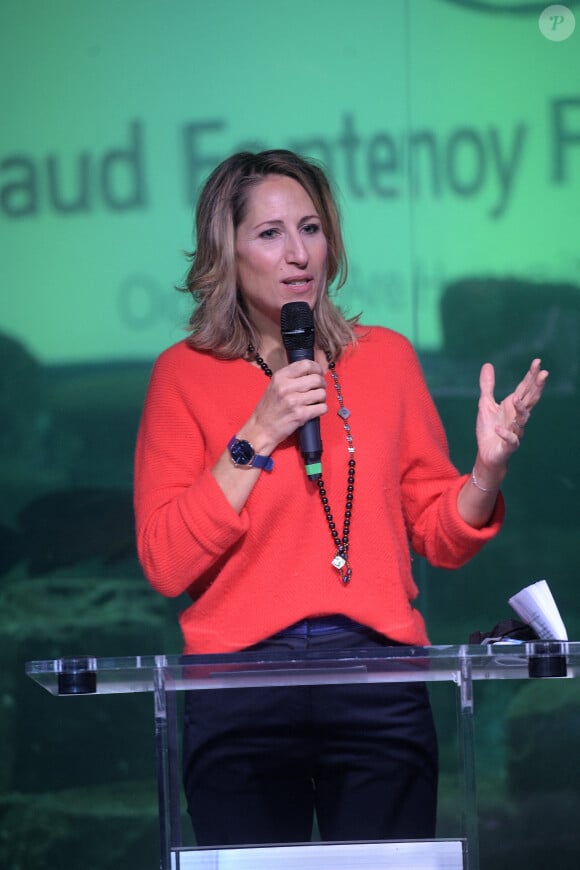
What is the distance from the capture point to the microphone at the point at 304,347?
86.5 inches

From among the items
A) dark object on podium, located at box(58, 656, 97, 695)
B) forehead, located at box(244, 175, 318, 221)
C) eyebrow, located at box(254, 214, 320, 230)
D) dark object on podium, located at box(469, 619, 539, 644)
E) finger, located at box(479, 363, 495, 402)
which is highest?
forehead, located at box(244, 175, 318, 221)

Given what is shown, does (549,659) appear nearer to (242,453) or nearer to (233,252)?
(242,453)

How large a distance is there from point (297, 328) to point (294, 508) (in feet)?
1.06

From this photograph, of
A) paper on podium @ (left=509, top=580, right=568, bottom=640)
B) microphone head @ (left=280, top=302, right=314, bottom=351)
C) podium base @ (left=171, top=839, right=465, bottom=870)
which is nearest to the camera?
podium base @ (left=171, top=839, right=465, bottom=870)

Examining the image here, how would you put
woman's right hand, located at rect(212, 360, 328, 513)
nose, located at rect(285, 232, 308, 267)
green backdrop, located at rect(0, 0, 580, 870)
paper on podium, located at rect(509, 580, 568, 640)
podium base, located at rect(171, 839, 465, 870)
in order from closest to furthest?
1. podium base, located at rect(171, 839, 465, 870)
2. paper on podium, located at rect(509, 580, 568, 640)
3. woman's right hand, located at rect(212, 360, 328, 513)
4. nose, located at rect(285, 232, 308, 267)
5. green backdrop, located at rect(0, 0, 580, 870)

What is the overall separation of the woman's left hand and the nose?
1.41 ft

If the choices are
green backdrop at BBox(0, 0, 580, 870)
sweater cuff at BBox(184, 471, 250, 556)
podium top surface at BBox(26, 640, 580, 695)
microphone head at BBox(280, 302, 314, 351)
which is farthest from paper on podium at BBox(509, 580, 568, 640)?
green backdrop at BBox(0, 0, 580, 870)

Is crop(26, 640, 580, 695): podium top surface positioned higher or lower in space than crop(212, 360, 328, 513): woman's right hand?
lower

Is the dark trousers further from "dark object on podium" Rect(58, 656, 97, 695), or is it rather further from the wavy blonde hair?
the wavy blonde hair

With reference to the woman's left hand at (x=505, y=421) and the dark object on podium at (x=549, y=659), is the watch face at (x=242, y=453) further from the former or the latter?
the dark object on podium at (x=549, y=659)

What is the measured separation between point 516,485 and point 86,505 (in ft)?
4.44

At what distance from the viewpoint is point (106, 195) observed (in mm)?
3951

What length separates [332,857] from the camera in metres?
1.78

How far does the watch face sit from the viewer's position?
217 cm
